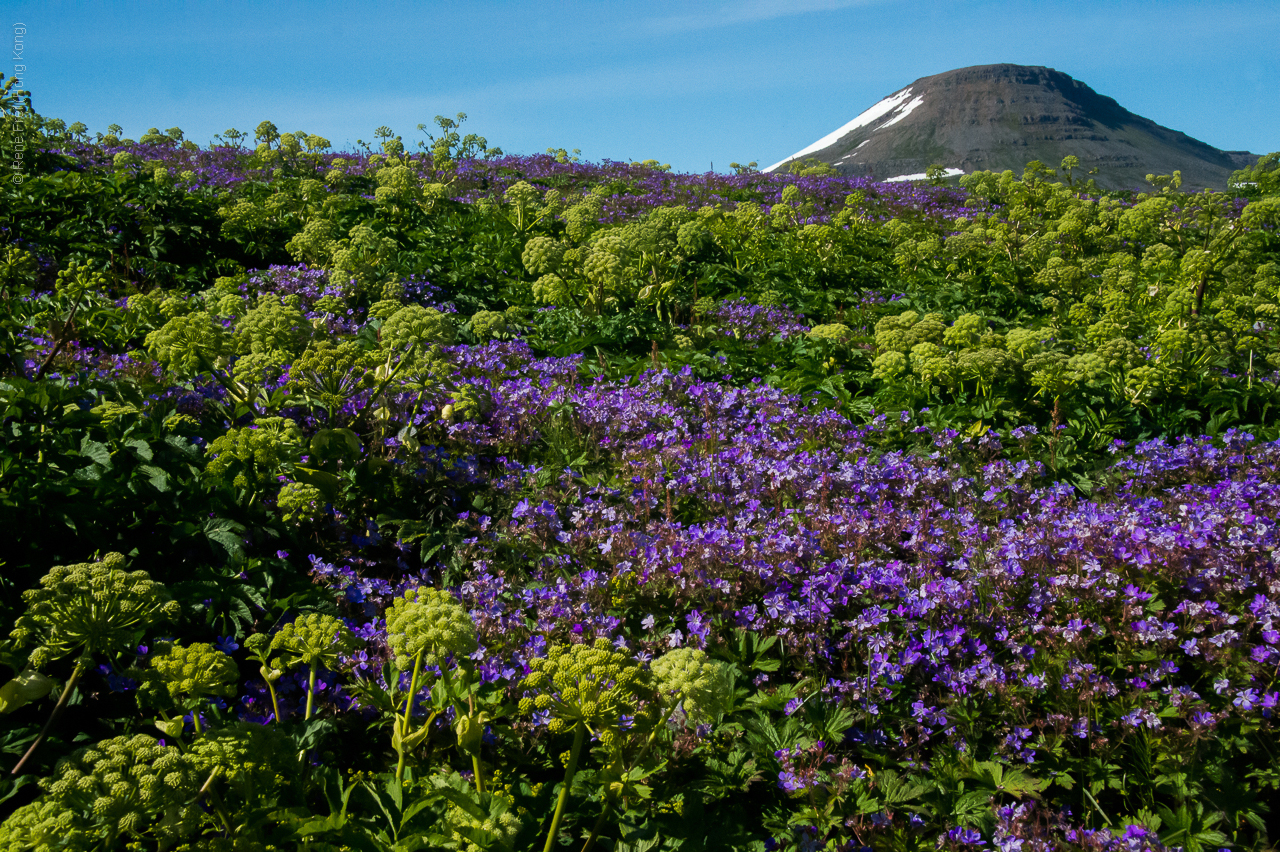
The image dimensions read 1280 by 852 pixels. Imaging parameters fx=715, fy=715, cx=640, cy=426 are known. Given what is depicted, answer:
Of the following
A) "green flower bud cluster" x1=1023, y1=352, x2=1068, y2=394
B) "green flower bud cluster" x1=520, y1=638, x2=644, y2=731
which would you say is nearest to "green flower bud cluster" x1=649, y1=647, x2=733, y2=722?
"green flower bud cluster" x1=520, y1=638, x2=644, y2=731

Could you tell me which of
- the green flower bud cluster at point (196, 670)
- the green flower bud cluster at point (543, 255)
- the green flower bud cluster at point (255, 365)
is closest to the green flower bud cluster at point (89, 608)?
the green flower bud cluster at point (196, 670)

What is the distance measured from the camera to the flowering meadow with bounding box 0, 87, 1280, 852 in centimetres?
254

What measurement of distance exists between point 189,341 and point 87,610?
9.46 feet

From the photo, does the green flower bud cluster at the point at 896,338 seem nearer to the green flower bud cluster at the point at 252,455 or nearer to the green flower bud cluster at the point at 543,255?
the green flower bud cluster at the point at 543,255

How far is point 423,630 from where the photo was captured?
8.13 ft

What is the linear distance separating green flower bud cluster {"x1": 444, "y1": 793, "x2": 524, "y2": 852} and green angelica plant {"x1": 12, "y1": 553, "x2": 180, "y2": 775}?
1141 millimetres

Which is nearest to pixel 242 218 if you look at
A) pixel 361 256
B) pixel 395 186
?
pixel 361 256

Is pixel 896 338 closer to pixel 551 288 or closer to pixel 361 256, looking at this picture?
pixel 551 288

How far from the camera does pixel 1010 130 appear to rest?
11812cm

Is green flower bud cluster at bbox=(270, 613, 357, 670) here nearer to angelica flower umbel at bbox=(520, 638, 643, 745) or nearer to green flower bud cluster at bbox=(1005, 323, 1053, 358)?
angelica flower umbel at bbox=(520, 638, 643, 745)

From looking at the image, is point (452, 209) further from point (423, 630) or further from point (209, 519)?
point (423, 630)

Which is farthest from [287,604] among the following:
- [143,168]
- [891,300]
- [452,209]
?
[143,168]

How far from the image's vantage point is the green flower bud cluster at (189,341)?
4.71 meters

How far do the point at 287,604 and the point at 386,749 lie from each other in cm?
93
